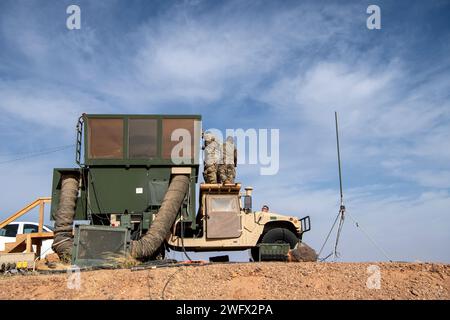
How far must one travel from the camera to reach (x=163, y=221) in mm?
12617

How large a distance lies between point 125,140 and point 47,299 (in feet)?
22.1

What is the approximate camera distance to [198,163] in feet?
45.8

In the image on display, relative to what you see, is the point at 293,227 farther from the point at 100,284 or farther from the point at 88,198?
the point at 100,284

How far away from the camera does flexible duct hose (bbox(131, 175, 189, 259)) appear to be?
1179 cm

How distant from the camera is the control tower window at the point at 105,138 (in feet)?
45.5

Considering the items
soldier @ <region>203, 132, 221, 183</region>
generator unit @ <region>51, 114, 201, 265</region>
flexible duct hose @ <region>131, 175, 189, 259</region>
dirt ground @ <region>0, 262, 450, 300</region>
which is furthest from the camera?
soldier @ <region>203, 132, 221, 183</region>

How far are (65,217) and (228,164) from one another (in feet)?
16.3

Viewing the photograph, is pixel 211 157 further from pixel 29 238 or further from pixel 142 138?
pixel 29 238

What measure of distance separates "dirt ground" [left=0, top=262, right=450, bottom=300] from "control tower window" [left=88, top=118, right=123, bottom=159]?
16.3 feet

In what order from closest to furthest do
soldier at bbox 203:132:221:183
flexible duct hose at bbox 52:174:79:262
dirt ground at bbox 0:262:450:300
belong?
dirt ground at bbox 0:262:450:300, flexible duct hose at bbox 52:174:79:262, soldier at bbox 203:132:221:183
